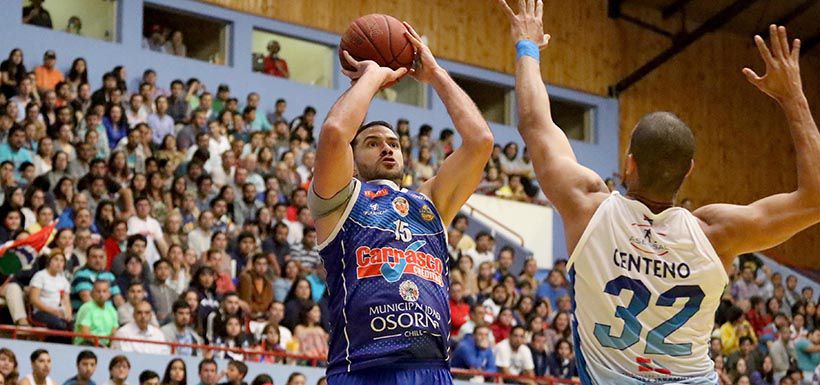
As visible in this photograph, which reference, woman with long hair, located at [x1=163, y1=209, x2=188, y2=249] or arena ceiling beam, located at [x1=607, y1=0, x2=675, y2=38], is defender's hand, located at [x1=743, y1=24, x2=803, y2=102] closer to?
woman with long hair, located at [x1=163, y1=209, x2=188, y2=249]

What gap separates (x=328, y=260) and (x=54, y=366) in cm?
655

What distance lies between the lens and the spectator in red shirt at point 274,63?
19.9m

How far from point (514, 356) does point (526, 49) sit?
378 inches

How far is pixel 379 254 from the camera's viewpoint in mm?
5211

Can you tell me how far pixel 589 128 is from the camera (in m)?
24.3

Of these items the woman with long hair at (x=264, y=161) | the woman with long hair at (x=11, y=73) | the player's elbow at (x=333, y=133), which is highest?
the woman with long hair at (x=11, y=73)

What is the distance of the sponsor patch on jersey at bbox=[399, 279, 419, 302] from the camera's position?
5.16 metres

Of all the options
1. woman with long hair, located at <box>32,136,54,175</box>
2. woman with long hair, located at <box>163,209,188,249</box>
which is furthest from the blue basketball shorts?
woman with long hair, located at <box>32,136,54,175</box>

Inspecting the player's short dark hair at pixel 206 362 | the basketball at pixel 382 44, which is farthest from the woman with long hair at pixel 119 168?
the basketball at pixel 382 44

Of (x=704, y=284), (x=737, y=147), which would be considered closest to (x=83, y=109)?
(x=704, y=284)

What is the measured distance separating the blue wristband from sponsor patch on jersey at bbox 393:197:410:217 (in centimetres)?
103

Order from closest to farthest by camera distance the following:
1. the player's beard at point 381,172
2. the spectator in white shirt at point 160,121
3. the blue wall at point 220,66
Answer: the player's beard at point 381,172, the spectator in white shirt at point 160,121, the blue wall at point 220,66

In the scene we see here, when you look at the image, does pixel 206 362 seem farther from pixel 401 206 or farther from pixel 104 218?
pixel 401 206

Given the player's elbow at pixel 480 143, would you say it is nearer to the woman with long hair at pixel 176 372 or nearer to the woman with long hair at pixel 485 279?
the woman with long hair at pixel 176 372
